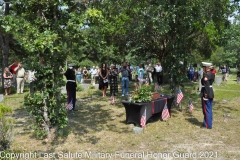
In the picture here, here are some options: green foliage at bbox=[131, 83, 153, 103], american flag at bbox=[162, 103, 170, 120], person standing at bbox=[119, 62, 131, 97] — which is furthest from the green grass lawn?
person standing at bbox=[119, 62, 131, 97]

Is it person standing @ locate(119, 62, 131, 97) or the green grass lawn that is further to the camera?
person standing @ locate(119, 62, 131, 97)

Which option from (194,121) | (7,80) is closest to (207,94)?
(194,121)

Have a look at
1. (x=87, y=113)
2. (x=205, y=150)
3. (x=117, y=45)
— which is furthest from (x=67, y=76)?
(x=117, y=45)

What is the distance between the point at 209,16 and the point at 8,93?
11153mm

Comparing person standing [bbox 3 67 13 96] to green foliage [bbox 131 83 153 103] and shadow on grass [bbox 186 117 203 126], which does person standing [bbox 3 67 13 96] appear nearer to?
green foliage [bbox 131 83 153 103]

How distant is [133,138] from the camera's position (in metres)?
6.85

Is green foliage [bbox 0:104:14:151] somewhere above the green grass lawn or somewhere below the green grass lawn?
above

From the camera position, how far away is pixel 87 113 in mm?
9797

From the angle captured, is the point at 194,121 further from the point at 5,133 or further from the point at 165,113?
the point at 5,133

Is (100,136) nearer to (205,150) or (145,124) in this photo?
(145,124)

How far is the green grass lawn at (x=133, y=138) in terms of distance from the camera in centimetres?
589

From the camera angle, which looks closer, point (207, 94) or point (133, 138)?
point (133, 138)

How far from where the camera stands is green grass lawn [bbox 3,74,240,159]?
232 inches

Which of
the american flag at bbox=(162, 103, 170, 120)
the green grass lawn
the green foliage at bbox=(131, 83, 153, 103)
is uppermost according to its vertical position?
the green foliage at bbox=(131, 83, 153, 103)
